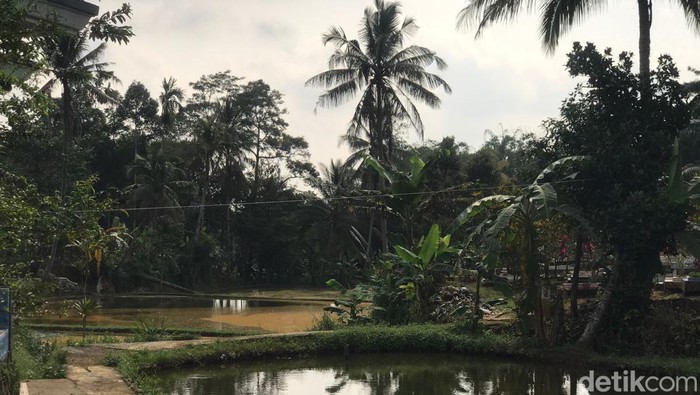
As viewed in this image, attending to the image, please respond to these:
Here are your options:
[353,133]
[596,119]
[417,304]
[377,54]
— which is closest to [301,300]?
[353,133]

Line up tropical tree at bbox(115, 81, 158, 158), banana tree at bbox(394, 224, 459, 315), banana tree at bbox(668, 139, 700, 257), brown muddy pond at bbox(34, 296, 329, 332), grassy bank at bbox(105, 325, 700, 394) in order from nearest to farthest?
grassy bank at bbox(105, 325, 700, 394)
banana tree at bbox(668, 139, 700, 257)
banana tree at bbox(394, 224, 459, 315)
brown muddy pond at bbox(34, 296, 329, 332)
tropical tree at bbox(115, 81, 158, 158)

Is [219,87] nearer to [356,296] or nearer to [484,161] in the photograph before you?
[484,161]

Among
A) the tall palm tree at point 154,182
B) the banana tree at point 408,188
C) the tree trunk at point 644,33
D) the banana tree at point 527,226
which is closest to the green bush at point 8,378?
the banana tree at point 527,226

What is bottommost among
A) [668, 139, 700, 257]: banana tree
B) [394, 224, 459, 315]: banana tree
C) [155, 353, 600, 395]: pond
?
[155, 353, 600, 395]: pond

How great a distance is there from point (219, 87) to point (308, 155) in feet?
24.8

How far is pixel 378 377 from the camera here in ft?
35.8

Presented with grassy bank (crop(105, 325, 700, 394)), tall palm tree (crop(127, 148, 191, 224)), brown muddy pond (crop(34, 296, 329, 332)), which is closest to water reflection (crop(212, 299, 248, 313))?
brown muddy pond (crop(34, 296, 329, 332))

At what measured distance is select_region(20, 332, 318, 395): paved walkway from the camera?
8.17 metres

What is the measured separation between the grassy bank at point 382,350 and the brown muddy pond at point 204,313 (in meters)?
3.66

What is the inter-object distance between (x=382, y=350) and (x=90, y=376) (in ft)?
18.5

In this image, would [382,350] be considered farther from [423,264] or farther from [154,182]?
[154,182]

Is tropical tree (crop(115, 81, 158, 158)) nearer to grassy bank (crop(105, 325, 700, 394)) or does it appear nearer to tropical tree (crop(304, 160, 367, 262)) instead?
tropical tree (crop(304, 160, 367, 262))

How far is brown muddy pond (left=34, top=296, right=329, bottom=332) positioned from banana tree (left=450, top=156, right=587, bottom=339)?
20.6 feet

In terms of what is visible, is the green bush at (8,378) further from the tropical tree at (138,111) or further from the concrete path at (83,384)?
the tropical tree at (138,111)
